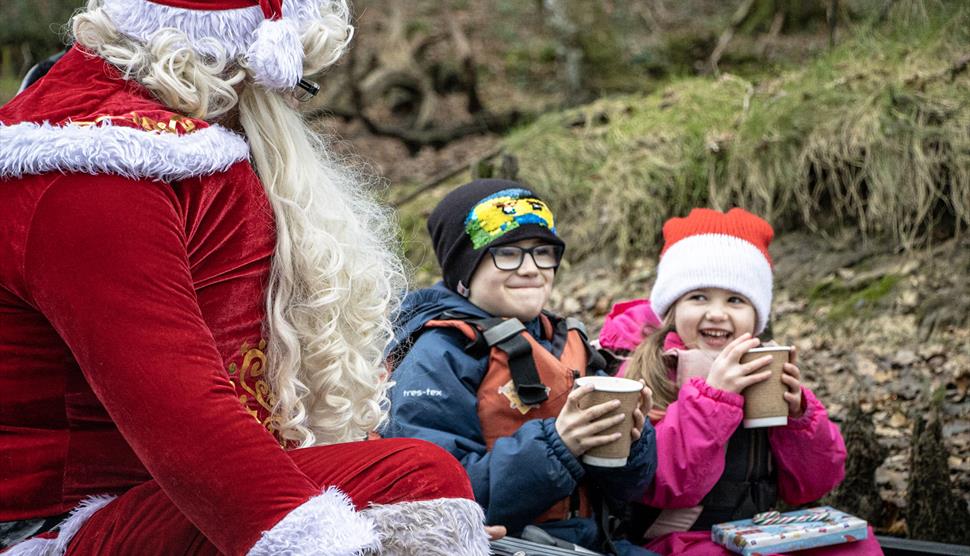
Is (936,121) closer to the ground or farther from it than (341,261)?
farther from it

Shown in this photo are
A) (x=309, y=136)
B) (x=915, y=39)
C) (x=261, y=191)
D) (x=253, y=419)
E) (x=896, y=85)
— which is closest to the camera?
(x=253, y=419)

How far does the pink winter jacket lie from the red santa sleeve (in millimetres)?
1599

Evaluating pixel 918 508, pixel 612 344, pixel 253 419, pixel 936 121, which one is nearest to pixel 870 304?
pixel 936 121

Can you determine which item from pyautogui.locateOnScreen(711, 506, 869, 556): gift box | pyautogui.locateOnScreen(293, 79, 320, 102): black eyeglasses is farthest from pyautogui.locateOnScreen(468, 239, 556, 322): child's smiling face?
pyautogui.locateOnScreen(293, 79, 320, 102): black eyeglasses

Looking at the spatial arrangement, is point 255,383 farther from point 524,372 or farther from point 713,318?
point 713,318

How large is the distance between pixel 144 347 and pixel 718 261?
2235 millimetres

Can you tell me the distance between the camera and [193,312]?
1.76 metres

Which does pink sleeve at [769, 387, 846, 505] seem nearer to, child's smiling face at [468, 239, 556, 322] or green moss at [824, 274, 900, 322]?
child's smiling face at [468, 239, 556, 322]

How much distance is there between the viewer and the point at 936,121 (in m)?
5.26

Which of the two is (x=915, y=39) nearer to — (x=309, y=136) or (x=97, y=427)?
(x=309, y=136)

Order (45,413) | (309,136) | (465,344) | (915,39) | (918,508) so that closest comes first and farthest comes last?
(45,413) → (309,136) → (465,344) → (918,508) → (915,39)

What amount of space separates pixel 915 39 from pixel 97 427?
5393mm

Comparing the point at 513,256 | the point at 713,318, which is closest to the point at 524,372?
the point at 513,256

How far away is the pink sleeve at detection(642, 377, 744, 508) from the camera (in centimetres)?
308
